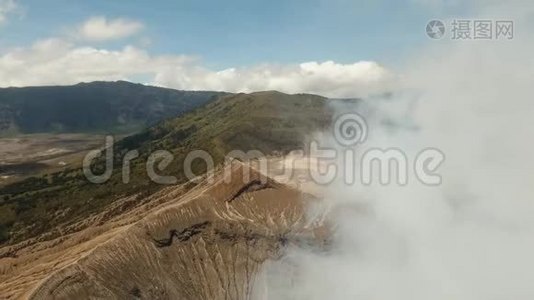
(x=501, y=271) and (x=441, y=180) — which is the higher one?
(x=441, y=180)

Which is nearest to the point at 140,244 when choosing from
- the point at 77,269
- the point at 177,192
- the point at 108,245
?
the point at 108,245

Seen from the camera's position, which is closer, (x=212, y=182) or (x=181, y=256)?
(x=181, y=256)

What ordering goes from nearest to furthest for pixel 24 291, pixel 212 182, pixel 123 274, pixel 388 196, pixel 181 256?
pixel 24 291, pixel 123 274, pixel 181 256, pixel 212 182, pixel 388 196

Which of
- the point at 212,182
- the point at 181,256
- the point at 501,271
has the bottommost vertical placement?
the point at 501,271

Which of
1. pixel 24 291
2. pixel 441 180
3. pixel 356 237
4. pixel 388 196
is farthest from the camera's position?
pixel 441 180

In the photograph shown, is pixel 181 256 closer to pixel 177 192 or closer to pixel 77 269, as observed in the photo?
pixel 77 269

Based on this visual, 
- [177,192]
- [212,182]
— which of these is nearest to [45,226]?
[177,192]
